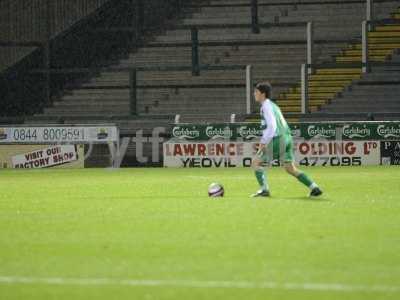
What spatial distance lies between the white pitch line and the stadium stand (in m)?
26.4

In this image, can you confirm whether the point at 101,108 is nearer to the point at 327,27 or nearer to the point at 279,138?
the point at 327,27

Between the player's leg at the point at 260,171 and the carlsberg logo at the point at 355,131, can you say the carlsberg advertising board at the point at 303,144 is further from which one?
the player's leg at the point at 260,171

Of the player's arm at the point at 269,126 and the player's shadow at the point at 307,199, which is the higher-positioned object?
the player's arm at the point at 269,126

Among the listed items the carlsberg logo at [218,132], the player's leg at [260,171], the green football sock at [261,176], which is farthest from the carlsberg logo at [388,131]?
the green football sock at [261,176]

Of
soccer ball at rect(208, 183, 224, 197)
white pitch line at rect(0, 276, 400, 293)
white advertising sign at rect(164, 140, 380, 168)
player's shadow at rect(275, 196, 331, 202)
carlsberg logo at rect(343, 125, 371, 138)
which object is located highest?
white pitch line at rect(0, 276, 400, 293)

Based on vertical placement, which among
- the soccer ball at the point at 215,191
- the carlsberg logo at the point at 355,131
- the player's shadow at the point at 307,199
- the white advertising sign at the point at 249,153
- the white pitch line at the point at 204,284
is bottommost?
the white advertising sign at the point at 249,153

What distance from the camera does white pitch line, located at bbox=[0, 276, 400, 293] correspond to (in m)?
8.37

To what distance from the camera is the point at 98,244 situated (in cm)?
1142

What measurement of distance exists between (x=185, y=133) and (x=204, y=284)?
23.8 metres

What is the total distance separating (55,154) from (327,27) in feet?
38.6

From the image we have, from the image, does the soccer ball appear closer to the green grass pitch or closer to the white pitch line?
the green grass pitch

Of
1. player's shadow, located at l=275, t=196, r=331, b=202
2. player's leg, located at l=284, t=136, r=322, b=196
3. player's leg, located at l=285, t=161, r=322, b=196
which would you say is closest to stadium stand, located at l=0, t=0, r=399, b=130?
player's shadow, located at l=275, t=196, r=331, b=202

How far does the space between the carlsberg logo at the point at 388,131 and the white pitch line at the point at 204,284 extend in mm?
22582

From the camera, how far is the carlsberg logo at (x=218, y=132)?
105ft
